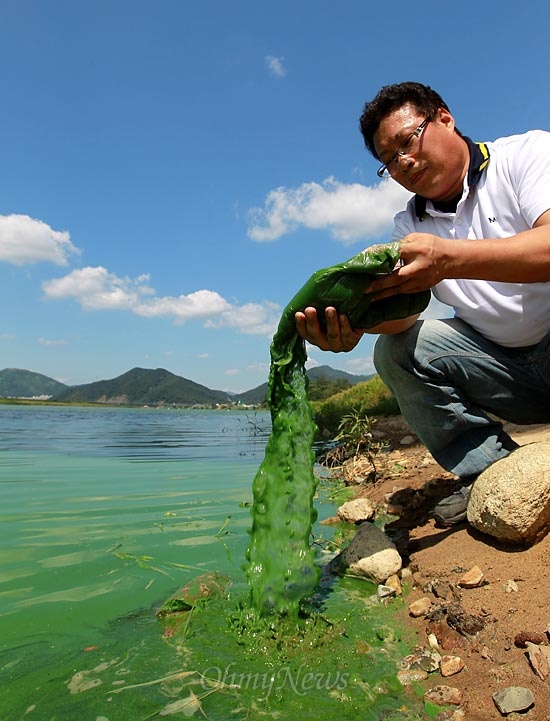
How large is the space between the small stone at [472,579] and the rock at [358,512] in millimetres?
1509

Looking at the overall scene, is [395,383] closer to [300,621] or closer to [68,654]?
[300,621]

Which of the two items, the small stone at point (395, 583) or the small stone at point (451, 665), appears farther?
the small stone at point (395, 583)

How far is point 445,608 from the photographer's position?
79.7 inches

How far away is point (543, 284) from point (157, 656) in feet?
8.45

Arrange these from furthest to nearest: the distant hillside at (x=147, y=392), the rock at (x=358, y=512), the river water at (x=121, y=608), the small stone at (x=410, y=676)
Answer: the distant hillside at (x=147, y=392) → the rock at (x=358, y=512) → the small stone at (x=410, y=676) → the river water at (x=121, y=608)

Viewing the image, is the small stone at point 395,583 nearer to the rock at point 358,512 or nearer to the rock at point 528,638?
the rock at point 528,638

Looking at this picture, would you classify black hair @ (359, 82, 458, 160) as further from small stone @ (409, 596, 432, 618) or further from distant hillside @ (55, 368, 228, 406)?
distant hillside @ (55, 368, 228, 406)

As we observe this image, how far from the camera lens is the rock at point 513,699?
4.67ft

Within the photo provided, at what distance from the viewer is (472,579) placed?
2.19 m

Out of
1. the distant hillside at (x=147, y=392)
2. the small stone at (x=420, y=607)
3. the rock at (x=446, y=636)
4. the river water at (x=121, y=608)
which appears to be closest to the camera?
the river water at (x=121, y=608)

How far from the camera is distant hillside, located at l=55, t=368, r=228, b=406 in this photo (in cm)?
15488

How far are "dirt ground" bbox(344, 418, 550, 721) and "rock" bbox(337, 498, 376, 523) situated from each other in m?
0.28

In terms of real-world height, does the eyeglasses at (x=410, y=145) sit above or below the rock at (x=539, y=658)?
above

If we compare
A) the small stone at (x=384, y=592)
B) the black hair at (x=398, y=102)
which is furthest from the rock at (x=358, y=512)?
the black hair at (x=398, y=102)
